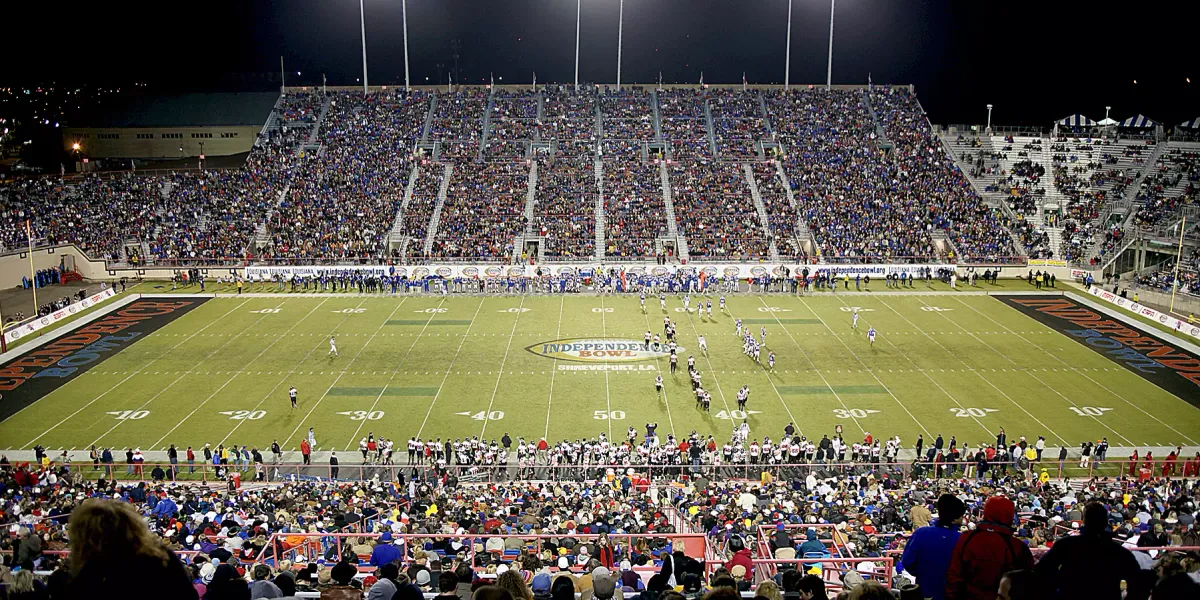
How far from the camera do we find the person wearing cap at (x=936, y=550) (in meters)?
5.95

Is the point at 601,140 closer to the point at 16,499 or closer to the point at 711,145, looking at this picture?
the point at 711,145

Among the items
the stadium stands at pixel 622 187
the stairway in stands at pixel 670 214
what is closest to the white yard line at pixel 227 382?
the stadium stands at pixel 622 187

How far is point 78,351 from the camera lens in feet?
106

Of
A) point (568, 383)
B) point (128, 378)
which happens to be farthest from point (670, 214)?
point (128, 378)

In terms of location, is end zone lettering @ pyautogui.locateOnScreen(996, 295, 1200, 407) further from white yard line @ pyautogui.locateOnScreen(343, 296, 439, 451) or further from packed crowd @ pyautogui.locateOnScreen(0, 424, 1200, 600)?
white yard line @ pyautogui.locateOnScreen(343, 296, 439, 451)

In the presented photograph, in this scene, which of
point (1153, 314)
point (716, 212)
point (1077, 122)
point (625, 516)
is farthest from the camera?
point (1077, 122)

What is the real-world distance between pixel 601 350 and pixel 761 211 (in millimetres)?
24978

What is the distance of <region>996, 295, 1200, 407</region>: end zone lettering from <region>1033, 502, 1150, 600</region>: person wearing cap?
82.9ft

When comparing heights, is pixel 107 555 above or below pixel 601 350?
above

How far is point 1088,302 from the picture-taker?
40719 millimetres

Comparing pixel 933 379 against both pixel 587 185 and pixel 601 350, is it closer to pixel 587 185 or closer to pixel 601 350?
pixel 601 350

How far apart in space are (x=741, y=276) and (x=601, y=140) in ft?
70.3

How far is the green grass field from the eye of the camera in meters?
24.4

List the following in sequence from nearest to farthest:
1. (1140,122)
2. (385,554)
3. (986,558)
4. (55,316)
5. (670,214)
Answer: (986,558) < (385,554) < (55,316) < (670,214) < (1140,122)
